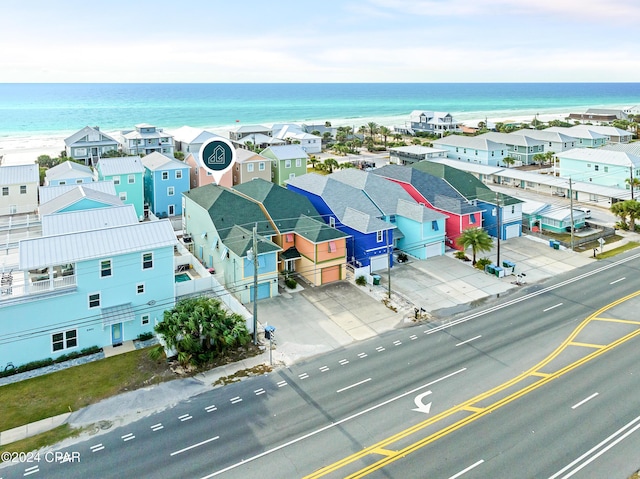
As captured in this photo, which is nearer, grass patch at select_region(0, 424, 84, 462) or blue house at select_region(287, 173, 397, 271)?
grass patch at select_region(0, 424, 84, 462)

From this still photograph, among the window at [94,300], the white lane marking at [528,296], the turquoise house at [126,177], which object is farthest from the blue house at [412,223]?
the window at [94,300]

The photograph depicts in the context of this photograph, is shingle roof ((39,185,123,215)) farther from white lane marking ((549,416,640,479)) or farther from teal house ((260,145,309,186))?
white lane marking ((549,416,640,479))

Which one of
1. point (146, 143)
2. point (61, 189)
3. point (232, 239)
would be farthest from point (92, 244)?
→ point (146, 143)

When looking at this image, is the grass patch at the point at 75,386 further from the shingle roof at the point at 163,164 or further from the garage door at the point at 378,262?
the shingle roof at the point at 163,164

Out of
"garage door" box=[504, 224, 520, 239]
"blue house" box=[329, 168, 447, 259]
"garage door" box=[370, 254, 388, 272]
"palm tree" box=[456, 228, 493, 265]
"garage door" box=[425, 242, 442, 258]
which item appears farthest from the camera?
"garage door" box=[504, 224, 520, 239]

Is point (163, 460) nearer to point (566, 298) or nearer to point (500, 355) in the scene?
point (500, 355)

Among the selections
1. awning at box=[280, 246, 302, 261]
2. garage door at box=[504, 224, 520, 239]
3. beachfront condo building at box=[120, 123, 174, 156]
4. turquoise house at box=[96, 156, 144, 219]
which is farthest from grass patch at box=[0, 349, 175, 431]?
beachfront condo building at box=[120, 123, 174, 156]
